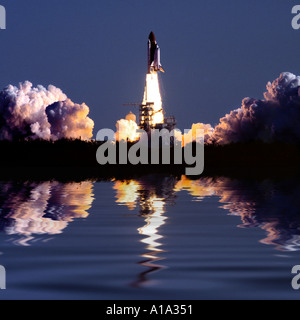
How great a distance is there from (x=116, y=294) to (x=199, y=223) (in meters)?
10.7

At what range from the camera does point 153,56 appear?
142875 millimetres

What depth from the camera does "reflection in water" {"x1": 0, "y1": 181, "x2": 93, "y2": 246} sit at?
20.6 m

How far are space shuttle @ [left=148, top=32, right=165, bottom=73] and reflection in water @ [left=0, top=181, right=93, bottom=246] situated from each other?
104 m

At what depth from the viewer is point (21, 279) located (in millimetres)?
13562

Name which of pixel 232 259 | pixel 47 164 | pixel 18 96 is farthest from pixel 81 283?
pixel 18 96

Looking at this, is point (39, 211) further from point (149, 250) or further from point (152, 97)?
point (152, 97)

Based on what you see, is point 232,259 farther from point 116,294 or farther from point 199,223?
point 199,223

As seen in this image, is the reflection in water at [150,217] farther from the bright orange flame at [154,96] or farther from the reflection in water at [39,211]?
the bright orange flame at [154,96]

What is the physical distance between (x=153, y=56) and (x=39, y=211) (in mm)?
Answer: 118231

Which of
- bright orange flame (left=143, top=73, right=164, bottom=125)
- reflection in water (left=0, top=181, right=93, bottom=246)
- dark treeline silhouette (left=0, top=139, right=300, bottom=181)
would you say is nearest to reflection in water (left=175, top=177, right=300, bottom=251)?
reflection in water (left=0, top=181, right=93, bottom=246)

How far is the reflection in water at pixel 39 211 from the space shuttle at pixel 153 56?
340 feet

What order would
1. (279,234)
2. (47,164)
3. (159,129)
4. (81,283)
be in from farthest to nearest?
(159,129) → (47,164) → (279,234) → (81,283)

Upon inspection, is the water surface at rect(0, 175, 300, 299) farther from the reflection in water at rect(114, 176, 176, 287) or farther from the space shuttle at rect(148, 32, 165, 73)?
the space shuttle at rect(148, 32, 165, 73)

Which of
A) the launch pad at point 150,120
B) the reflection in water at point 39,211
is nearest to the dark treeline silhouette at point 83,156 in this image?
the launch pad at point 150,120
